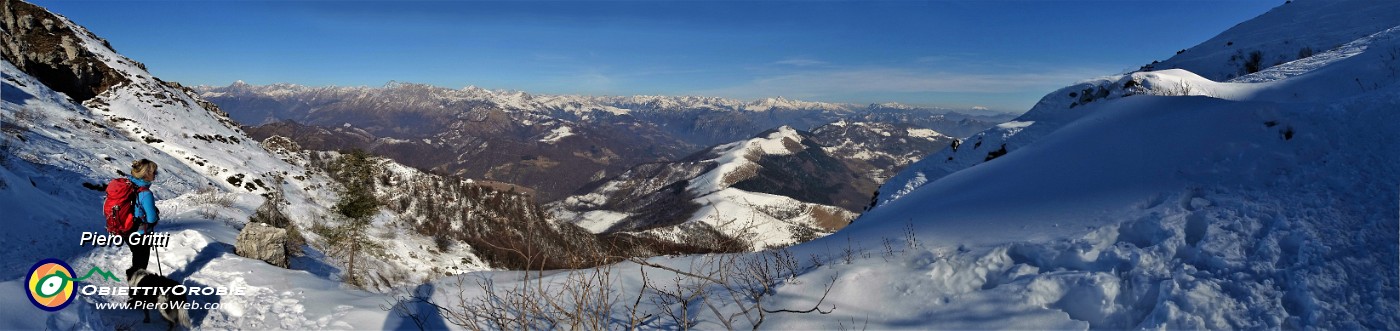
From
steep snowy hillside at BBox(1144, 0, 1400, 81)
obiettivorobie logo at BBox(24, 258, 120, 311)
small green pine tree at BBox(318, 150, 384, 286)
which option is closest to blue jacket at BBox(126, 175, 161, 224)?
obiettivorobie logo at BBox(24, 258, 120, 311)

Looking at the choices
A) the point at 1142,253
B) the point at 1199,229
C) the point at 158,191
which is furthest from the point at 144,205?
the point at 158,191

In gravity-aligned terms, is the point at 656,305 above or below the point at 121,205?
below

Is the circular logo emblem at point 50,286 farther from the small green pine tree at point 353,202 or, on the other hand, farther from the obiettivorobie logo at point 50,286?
the small green pine tree at point 353,202

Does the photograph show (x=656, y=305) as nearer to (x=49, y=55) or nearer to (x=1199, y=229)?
(x=1199, y=229)

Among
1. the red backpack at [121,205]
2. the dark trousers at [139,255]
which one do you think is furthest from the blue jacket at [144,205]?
the dark trousers at [139,255]

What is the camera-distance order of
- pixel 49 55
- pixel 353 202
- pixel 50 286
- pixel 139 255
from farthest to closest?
pixel 49 55, pixel 353 202, pixel 139 255, pixel 50 286

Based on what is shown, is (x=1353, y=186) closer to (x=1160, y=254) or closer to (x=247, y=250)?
(x=1160, y=254)

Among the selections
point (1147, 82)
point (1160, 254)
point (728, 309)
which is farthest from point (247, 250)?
point (1147, 82)
